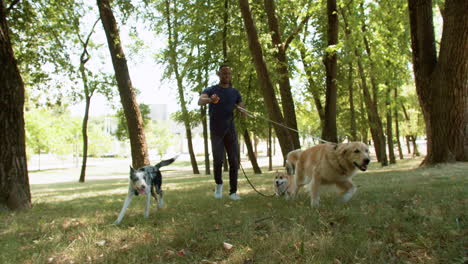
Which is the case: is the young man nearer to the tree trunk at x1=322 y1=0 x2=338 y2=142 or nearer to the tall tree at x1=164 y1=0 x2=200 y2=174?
the tree trunk at x1=322 y1=0 x2=338 y2=142

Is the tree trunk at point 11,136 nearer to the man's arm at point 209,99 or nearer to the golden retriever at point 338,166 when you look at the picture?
the man's arm at point 209,99

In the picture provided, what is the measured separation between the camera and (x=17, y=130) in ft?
21.4

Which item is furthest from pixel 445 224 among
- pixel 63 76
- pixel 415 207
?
pixel 63 76

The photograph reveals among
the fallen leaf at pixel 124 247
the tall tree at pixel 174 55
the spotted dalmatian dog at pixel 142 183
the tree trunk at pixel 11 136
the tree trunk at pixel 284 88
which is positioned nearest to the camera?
the fallen leaf at pixel 124 247

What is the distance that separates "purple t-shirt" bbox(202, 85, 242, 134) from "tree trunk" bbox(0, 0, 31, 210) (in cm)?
358

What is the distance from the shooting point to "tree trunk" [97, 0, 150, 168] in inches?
373

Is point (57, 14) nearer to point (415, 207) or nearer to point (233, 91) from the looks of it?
point (233, 91)

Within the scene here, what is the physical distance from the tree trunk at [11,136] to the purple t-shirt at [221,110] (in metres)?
3.58

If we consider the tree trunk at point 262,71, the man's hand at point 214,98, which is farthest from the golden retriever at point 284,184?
the tree trunk at point 262,71

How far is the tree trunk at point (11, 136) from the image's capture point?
6344mm

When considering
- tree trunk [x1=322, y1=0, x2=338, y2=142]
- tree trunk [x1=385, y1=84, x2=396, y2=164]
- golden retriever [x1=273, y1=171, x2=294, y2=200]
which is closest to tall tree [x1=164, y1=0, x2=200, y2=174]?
tree trunk [x1=322, y1=0, x2=338, y2=142]

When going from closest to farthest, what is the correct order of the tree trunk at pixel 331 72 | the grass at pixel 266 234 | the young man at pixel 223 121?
the grass at pixel 266 234
the young man at pixel 223 121
the tree trunk at pixel 331 72

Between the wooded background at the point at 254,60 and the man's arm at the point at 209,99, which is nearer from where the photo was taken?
the man's arm at the point at 209,99

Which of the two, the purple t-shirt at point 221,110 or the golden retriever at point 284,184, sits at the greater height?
the purple t-shirt at point 221,110
